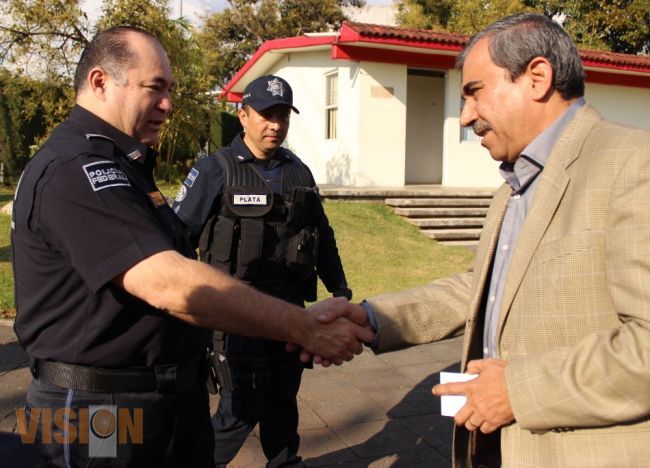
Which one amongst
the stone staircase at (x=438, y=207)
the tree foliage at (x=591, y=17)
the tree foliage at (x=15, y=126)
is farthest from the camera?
the tree foliage at (x=591, y=17)

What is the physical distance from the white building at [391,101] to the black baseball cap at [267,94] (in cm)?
836

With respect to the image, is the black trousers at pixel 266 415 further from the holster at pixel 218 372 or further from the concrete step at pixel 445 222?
the concrete step at pixel 445 222

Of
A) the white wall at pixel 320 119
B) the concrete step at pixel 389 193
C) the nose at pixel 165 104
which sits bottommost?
the concrete step at pixel 389 193

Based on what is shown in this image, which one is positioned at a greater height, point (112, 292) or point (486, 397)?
point (112, 292)

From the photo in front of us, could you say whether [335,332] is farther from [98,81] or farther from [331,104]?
[331,104]

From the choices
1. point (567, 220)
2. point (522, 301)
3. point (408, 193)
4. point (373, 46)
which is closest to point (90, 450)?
point (522, 301)

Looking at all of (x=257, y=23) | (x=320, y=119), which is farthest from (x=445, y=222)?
(x=257, y=23)

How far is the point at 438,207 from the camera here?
445 inches

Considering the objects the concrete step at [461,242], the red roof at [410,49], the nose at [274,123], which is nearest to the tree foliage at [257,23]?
the red roof at [410,49]

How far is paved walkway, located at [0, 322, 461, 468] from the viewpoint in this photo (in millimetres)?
3578

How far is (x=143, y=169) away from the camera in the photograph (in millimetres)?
2273

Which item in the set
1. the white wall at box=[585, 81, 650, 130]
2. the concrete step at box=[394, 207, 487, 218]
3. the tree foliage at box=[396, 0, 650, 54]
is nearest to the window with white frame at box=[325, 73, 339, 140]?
the concrete step at box=[394, 207, 487, 218]

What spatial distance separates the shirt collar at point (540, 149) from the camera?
6.12ft

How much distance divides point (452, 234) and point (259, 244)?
7.58 metres
